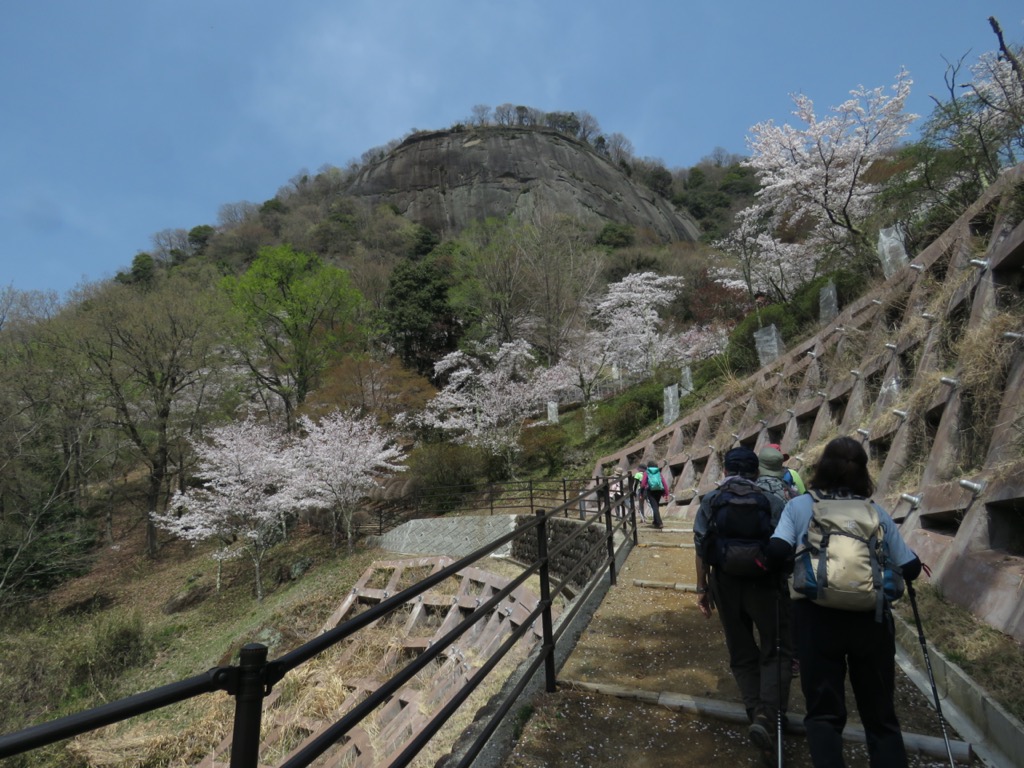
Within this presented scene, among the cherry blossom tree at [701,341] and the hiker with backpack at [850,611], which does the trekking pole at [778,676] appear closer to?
the hiker with backpack at [850,611]

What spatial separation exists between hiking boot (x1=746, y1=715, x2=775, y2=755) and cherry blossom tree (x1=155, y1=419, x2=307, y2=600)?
56.8 feet

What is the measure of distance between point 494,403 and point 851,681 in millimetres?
21195

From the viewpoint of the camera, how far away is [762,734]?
8.93 ft

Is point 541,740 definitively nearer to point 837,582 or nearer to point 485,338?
point 837,582

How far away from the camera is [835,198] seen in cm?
1812

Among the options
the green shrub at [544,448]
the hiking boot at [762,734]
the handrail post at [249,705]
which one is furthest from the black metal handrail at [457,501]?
the handrail post at [249,705]

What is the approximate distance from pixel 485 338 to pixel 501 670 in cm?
Answer: 2392

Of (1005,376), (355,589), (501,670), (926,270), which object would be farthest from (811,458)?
(355,589)

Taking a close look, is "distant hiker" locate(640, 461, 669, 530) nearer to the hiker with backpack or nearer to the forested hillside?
the forested hillside

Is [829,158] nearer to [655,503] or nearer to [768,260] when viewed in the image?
[768,260]

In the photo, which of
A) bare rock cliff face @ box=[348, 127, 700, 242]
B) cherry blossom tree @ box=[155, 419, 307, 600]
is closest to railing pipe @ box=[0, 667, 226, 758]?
cherry blossom tree @ box=[155, 419, 307, 600]

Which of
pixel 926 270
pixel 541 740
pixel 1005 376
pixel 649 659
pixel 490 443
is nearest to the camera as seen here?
pixel 541 740

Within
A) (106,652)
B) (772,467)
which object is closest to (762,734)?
(772,467)

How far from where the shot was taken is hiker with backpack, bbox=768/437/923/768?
2229mm
